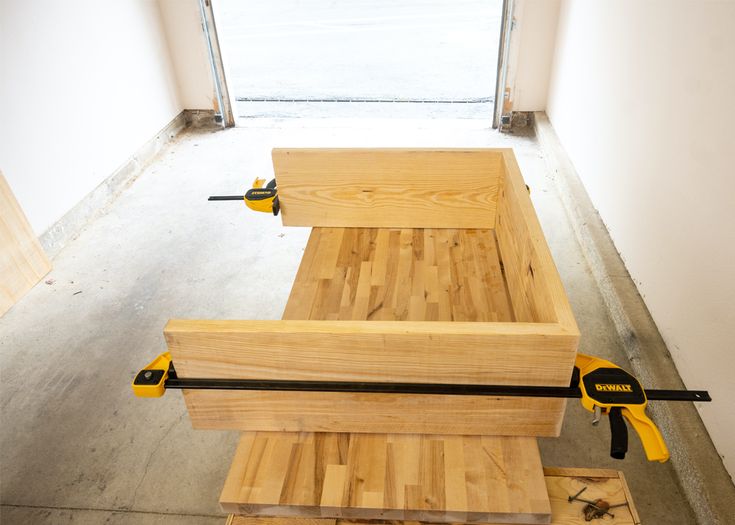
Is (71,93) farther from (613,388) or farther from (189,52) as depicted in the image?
(613,388)

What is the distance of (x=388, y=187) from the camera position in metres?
1.94

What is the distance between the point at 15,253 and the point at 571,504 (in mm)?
2981

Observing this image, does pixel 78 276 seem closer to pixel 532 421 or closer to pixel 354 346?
pixel 354 346

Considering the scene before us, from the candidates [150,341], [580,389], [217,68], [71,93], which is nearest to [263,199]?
[150,341]

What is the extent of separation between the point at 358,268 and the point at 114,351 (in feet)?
4.63

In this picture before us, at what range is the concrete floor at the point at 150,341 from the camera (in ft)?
6.07

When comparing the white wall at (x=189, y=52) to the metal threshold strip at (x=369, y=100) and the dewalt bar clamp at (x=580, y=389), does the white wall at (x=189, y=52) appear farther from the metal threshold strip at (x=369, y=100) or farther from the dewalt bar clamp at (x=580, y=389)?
the dewalt bar clamp at (x=580, y=389)

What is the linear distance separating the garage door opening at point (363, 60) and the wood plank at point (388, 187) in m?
3.11

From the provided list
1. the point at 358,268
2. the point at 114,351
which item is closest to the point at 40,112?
the point at 114,351

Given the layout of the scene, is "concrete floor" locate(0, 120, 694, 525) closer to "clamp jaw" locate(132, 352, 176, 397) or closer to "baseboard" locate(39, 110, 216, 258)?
"baseboard" locate(39, 110, 216, 258)

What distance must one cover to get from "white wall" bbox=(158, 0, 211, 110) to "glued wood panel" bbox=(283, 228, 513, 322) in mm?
3406

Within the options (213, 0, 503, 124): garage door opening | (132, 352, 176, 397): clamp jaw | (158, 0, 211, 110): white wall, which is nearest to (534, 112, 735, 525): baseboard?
(132, 352, 176, 397): clamp jaw

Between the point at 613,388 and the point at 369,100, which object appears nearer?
the point at 613,388

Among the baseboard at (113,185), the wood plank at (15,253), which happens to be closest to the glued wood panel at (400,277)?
the wood plank at (15,253)
